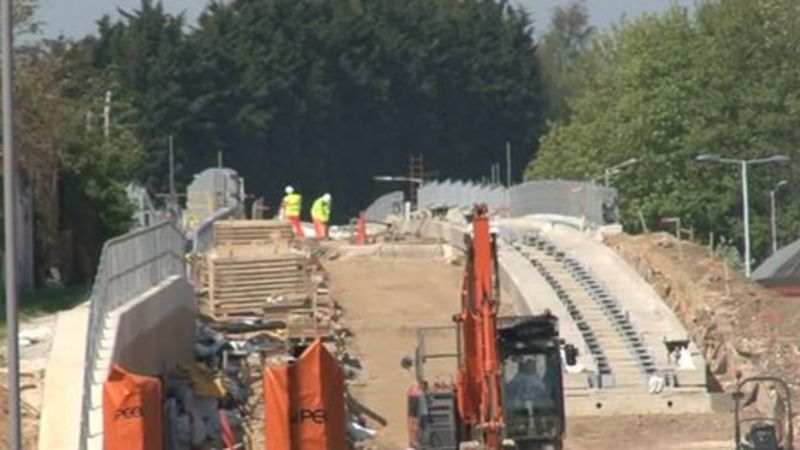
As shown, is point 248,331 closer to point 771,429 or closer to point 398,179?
point 771,429

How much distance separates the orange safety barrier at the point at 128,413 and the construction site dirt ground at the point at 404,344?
49.2ft

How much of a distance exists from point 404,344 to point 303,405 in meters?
25.0

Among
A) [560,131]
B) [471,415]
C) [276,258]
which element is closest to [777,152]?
[560,131]

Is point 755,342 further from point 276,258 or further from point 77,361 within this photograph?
point 77,361

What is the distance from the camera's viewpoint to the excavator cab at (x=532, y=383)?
3684cm

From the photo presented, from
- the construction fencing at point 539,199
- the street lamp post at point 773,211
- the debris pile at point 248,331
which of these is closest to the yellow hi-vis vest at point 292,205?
the debris pile at point 248,331

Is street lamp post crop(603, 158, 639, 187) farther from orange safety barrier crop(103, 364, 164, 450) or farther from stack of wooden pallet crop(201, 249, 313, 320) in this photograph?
orange safety barrier crop(103, 364, 164, 450)

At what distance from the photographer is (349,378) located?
53.1m

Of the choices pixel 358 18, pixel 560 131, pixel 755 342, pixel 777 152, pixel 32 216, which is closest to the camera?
pixel 32 216

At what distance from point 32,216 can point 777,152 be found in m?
58.4

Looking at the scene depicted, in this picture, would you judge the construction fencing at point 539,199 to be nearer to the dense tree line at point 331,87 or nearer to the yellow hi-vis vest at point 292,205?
the yellow hi-vis vest at point 292,205

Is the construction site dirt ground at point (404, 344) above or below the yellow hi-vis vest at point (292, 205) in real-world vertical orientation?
below

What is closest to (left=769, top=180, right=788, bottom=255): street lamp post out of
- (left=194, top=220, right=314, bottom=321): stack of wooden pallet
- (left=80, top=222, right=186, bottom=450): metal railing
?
(left=194, top=220, right=314, bottom=321): stack of wooden pallet

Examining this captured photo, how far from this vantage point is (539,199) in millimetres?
89500
